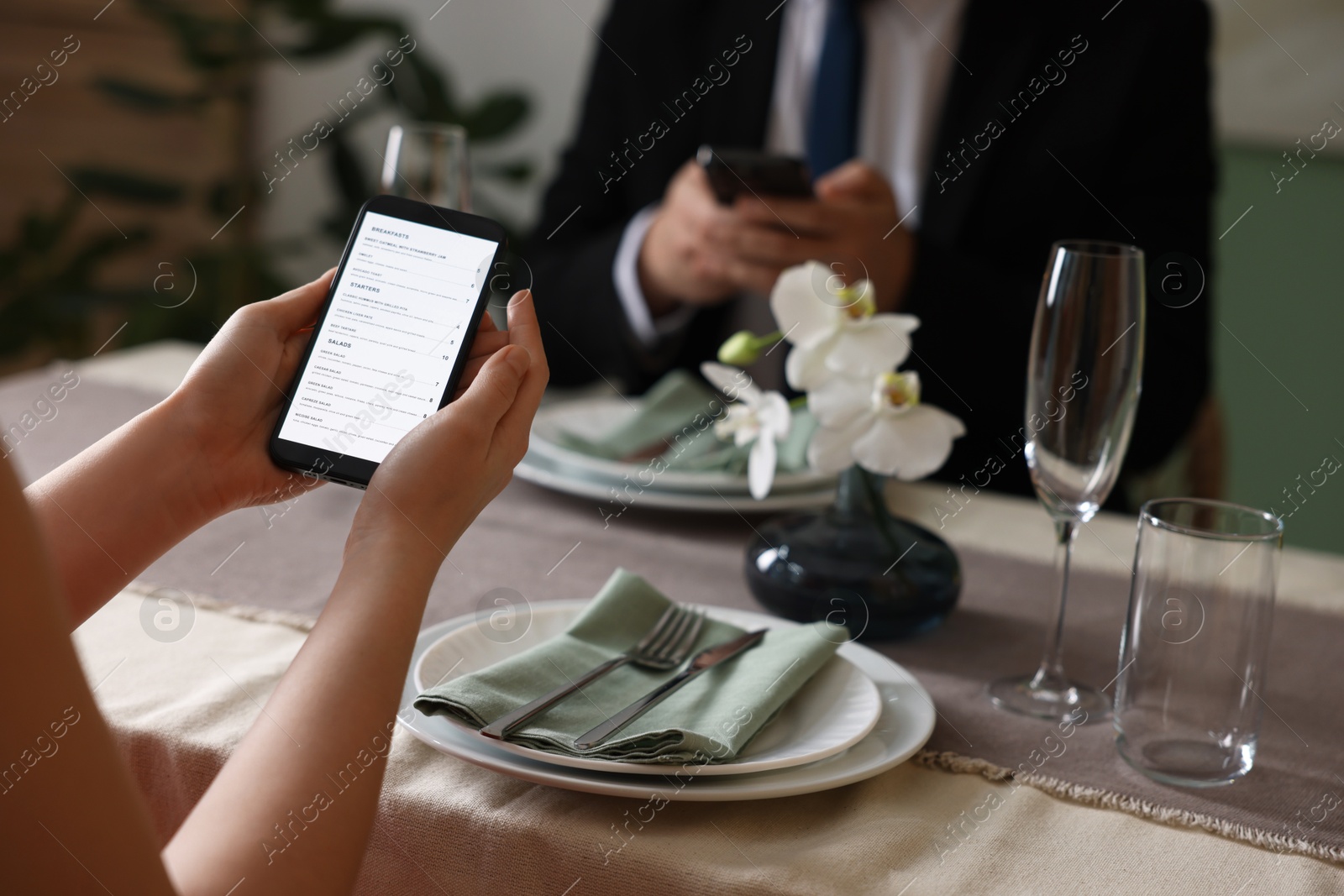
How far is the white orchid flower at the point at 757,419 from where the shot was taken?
0.72m

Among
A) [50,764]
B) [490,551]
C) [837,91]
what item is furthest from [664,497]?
[837,91]

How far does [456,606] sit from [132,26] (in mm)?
2269

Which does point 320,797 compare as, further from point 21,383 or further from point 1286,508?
point 1286,508

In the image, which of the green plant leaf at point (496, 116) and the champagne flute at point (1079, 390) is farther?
the green plant leaf at point (496, 116)

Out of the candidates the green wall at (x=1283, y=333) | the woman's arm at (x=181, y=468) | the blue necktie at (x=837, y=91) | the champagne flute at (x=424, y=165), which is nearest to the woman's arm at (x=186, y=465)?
the woman's arm at (x=181, y=468)

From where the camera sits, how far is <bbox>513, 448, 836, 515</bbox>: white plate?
0.90 m

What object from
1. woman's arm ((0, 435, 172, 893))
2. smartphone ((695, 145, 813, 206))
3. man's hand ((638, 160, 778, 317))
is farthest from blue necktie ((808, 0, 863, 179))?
woman's arm ((0, 435, 172, 893))

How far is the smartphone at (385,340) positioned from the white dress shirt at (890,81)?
89 centimetres

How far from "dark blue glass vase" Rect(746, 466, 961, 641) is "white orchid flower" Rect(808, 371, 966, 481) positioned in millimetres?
39

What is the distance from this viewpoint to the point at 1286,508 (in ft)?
7.01

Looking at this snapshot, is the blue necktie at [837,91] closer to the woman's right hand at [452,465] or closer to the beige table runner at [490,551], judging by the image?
the beige table runner at [490,551]

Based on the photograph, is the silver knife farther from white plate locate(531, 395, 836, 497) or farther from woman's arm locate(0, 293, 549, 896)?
white plate locate(531, 395, 836, 497)

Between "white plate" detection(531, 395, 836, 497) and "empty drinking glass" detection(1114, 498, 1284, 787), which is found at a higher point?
"empty drinking glass" detection(1114, 498, 1284, 787)

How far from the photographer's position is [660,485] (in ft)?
3.00
